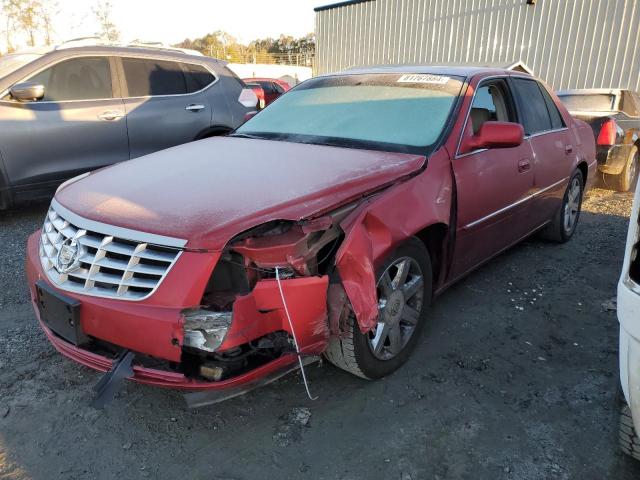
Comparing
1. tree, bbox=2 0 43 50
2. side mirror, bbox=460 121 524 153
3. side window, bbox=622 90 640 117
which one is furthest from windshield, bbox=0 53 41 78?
tree, bbox=2 0 43 50

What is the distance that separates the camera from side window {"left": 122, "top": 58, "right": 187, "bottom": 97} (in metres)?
5.80

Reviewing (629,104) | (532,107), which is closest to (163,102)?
(532,107)

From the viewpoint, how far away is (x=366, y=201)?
2.46m

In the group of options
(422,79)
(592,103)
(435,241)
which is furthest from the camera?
(592,103)

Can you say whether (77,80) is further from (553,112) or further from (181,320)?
(553,112)

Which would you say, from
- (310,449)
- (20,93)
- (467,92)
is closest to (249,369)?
(310,449)

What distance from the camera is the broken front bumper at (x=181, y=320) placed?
6.61 ft

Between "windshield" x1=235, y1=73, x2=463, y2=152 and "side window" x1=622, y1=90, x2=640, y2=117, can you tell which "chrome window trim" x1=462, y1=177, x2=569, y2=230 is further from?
"side window" x1=622, y1=90, x2=640, y2=117

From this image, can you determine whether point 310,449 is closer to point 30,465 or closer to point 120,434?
point 120,434

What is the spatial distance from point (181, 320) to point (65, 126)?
4.07m

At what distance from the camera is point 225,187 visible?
244cm

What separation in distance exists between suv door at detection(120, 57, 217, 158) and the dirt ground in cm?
292

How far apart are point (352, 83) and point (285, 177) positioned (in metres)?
1.51

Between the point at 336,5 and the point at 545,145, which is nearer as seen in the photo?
the point at 545,145
